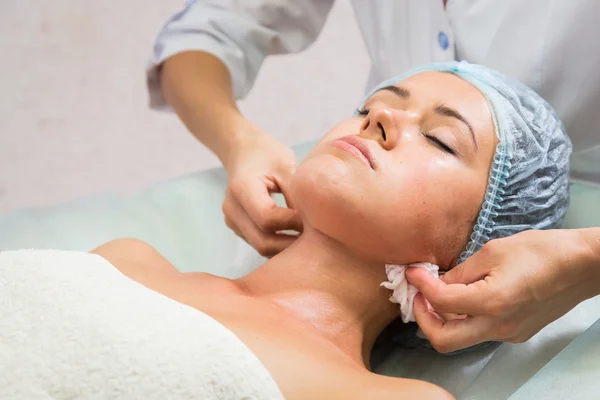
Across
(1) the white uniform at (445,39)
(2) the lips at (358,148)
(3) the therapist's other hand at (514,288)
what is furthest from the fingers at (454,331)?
(1) the white uniform at (445,39)

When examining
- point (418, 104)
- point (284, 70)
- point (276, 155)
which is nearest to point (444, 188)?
point (418, 104)

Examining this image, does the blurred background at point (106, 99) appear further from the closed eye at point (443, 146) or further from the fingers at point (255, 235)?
the closed eye at point (443, 146)

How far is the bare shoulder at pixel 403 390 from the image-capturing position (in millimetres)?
837

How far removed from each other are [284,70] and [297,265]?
1.62 m

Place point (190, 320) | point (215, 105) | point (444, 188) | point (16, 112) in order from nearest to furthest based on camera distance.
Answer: point (190, 320), point (444, 188), point (215, 105), point (16, 112)

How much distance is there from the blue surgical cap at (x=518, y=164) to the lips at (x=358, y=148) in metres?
0.19

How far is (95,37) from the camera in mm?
2504

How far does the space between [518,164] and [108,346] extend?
648 mm

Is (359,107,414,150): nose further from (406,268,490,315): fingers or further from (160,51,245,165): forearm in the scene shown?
(160,51,245,165): forearm

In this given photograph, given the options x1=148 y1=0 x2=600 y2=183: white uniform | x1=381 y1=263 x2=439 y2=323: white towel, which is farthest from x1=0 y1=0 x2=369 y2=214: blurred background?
x1=381 y1=263 x2=439 y2=323: white towel

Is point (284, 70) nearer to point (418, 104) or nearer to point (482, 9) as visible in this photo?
point (482, 9)

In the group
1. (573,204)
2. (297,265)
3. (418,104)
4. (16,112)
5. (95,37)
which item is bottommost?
(573,204)

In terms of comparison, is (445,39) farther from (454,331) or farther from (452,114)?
(454,331)

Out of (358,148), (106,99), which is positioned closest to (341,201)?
(358,148)
